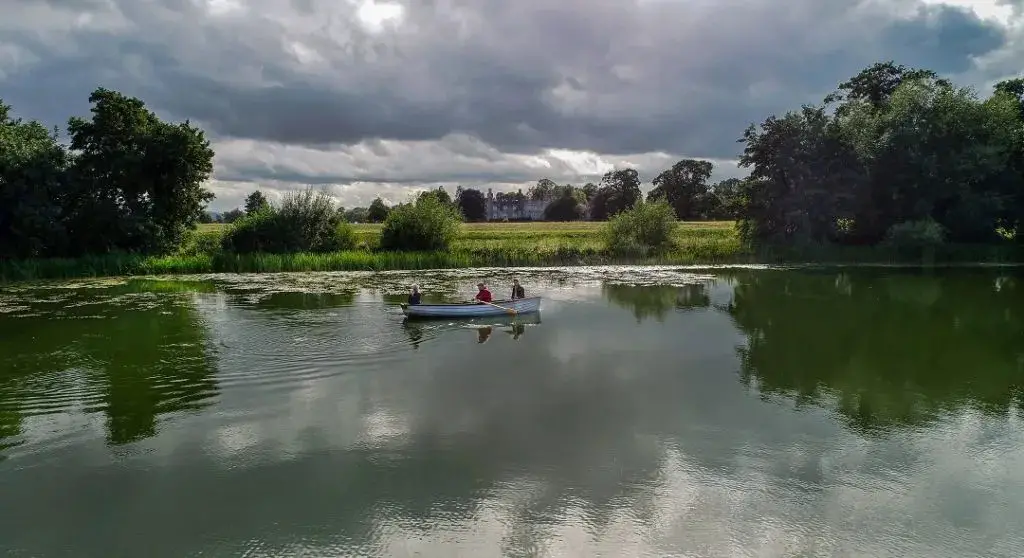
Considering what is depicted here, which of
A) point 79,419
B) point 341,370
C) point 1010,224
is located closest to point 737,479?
point 341,370

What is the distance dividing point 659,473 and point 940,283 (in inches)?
1092

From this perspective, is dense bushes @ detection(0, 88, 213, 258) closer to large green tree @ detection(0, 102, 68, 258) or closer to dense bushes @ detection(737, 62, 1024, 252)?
large green tree @ detection(0, 102, 68, 258)

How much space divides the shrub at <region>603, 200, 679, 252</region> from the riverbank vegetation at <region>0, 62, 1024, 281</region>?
0.25 ft

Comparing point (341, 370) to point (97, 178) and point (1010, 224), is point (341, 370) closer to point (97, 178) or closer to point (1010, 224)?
point (97, 178)

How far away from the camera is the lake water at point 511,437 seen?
6.96 m

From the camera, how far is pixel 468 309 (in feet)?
65.1

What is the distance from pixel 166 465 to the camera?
8773 millimetres

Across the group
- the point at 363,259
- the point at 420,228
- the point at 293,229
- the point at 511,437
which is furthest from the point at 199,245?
the point at 511,437

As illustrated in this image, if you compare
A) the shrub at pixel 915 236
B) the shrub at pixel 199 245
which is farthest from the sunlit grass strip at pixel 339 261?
the shrub at pixel 915 236

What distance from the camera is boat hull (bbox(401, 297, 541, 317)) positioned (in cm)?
1931

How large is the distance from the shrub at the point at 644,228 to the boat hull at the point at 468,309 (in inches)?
906

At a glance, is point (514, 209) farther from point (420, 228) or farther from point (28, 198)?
point (28, 198)

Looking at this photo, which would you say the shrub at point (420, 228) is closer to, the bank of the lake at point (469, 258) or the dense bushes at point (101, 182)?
the bank of the lake at point (469, 258)

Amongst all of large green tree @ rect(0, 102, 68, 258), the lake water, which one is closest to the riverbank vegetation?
large green tree @ rect(0, 102, 68, 258)
